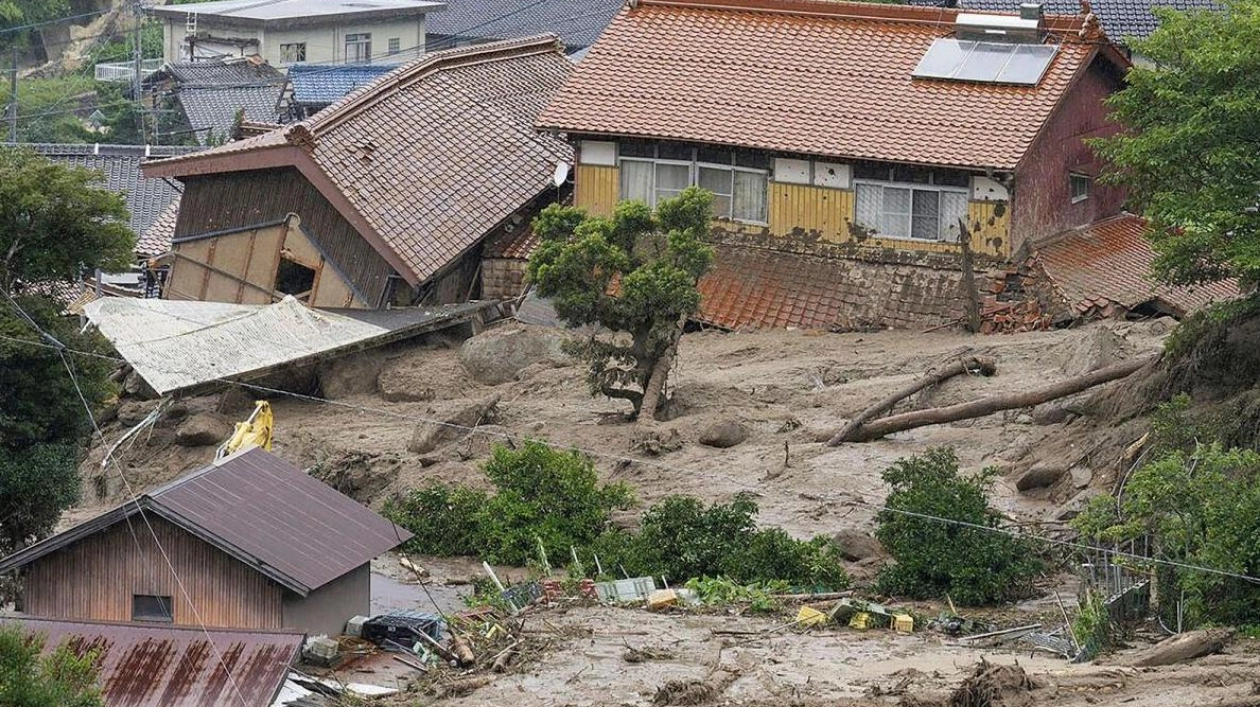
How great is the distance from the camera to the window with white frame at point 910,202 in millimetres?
38031

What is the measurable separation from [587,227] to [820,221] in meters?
7.51

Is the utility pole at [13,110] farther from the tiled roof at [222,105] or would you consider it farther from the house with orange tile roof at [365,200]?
the house with orange tile roof at [365,200]

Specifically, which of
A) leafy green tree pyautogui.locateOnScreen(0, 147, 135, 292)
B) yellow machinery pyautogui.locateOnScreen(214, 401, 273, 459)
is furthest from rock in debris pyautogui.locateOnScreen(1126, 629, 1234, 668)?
leafy green tree pyautogui.locateOnScreen(0, 147, 135, 292)

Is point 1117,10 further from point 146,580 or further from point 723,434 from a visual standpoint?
point 146,580

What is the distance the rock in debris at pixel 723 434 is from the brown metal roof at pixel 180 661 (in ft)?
34.7

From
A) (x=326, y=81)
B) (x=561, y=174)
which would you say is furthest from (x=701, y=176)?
(x=326, y=81)

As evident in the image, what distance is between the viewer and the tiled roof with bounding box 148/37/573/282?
129 feet

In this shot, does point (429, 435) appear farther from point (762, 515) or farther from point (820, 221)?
point (820, 221)

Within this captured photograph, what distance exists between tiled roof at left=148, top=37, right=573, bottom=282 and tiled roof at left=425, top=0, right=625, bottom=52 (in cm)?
2149

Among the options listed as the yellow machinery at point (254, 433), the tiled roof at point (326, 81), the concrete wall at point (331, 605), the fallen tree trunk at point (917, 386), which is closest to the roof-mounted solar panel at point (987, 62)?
the fallen tree trunk at point (917, 386)

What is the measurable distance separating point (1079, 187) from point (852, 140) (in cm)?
512

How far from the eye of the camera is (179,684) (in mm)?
22969

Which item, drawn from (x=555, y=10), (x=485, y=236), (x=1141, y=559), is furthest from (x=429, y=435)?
(x=555, y=10)

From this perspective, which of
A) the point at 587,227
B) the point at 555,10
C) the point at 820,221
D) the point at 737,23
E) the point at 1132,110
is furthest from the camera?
the point at 555,10
